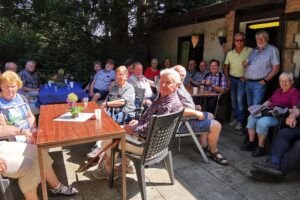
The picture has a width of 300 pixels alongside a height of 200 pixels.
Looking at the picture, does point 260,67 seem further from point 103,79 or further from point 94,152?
point 103,79

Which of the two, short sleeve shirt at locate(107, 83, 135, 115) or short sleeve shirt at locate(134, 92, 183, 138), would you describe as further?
short sleeve shirt at locate(107, 83, 135, 115)

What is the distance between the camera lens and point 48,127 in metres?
2.16

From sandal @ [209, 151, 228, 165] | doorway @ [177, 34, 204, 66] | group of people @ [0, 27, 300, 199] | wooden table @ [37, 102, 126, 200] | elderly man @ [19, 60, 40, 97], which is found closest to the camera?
wooden table @ [37, 102, 126, 200]

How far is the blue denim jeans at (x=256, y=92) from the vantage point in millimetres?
3939

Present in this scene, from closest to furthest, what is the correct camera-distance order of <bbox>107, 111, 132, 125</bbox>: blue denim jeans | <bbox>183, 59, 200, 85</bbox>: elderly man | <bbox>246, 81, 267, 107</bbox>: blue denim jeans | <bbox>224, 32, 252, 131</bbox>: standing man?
<bbox>107, 111, 132, 125</bbox>: blue denim jeans < <bbox>246, 81, 267, 107</bbox>: blue denim jeans < <bbox>224, 32, 252, 131</bbox>: standing man < <bbox>183, 59, 200, 85</bbox>: elderly man

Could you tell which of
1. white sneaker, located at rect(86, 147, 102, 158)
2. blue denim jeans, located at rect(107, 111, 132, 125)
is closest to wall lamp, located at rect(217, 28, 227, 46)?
blue denim jeans, located at rect(107, 111, 132, 125)

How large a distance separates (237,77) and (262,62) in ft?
2.10

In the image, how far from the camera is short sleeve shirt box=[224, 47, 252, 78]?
437 cm

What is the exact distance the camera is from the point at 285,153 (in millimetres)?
2631

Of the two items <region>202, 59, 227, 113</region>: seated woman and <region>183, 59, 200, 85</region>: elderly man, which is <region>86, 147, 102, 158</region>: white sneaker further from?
<region>183, 59, 200, 85</region>: elderly man

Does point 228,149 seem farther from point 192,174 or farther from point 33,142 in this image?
point 33,142

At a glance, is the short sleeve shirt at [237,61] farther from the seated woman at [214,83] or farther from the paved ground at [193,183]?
the paved ground at [193,183]

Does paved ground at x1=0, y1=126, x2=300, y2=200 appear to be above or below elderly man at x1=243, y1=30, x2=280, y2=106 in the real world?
below

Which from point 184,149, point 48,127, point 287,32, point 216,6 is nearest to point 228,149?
point 184,149
